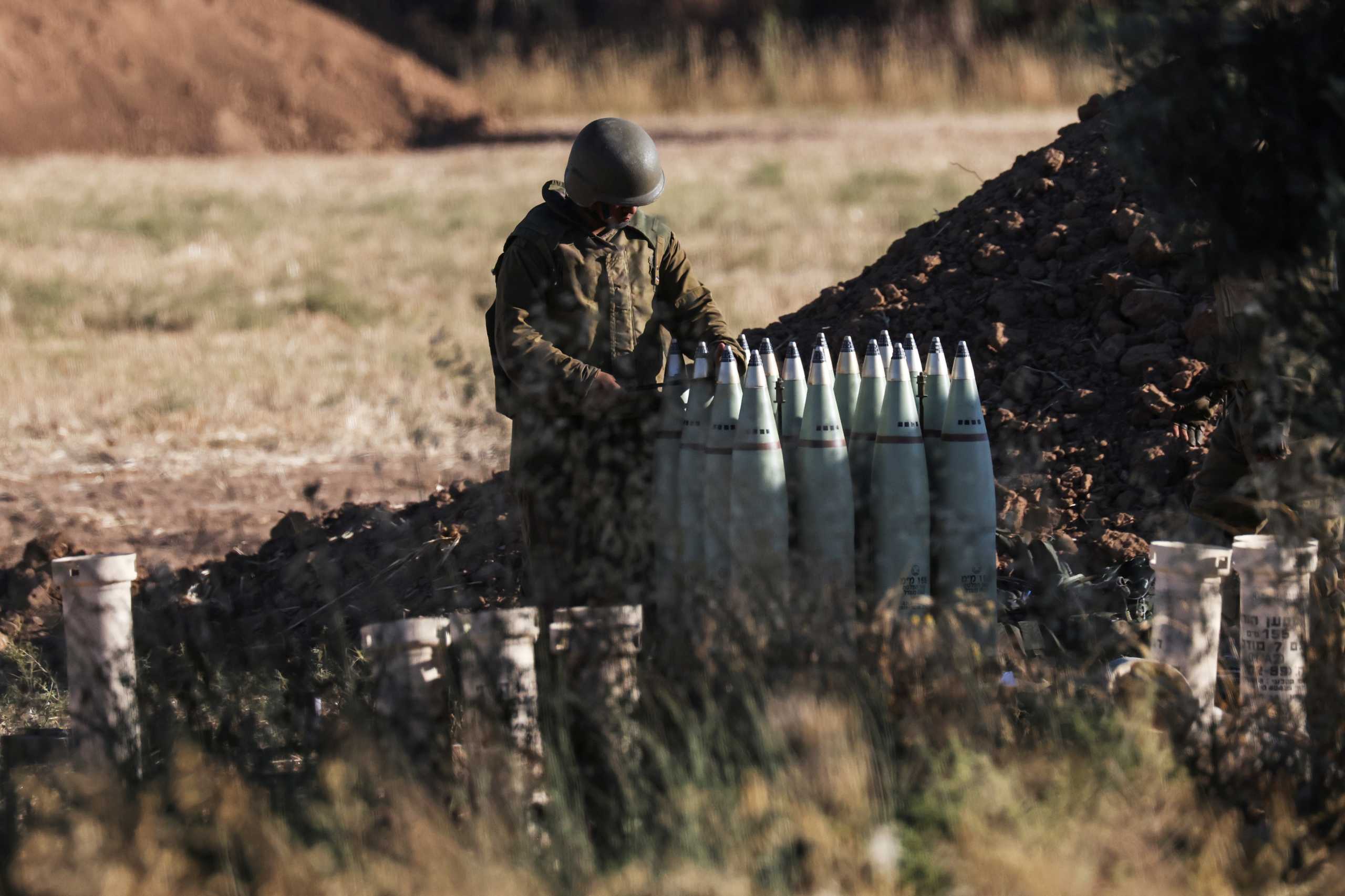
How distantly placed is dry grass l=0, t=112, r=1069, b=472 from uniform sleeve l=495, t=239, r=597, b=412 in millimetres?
226

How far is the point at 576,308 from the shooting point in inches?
195

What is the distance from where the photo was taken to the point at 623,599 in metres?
5.05

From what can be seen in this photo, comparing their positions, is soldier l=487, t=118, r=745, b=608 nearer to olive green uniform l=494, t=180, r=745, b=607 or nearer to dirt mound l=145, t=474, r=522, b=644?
olive green uniform l=494, t=180, r=745, b=607

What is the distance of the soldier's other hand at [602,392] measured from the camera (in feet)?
15.7

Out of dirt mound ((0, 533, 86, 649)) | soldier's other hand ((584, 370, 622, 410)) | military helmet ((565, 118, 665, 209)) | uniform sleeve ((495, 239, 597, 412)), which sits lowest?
dirt mound ((0, 533, 86, 649))

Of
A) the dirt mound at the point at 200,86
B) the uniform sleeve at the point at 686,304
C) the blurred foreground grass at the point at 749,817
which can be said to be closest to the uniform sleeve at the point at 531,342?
the uniform sleeve at the point at 686,304

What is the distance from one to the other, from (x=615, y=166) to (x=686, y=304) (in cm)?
67

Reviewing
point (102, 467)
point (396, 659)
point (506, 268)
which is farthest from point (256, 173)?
point (396, 659)

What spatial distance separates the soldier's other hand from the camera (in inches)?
189

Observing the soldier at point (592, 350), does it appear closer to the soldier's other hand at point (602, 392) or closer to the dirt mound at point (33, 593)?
the soldier's other hand at point (602, 392)

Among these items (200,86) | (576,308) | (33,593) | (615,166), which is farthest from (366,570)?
(200,86)

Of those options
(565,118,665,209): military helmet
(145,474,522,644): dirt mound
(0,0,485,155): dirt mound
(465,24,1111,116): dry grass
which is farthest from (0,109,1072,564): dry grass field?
(465,24,1111,116): dry grass

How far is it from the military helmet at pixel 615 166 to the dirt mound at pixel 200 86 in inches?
853

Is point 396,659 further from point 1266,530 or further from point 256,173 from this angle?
point 256,173
